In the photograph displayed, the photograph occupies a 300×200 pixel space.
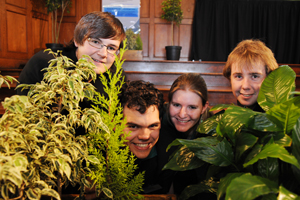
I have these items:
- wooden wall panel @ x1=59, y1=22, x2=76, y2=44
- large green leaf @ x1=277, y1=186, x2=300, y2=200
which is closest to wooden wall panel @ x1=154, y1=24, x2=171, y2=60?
wooden wall panel @ x1=59, y1=22, x2=76, y2=44

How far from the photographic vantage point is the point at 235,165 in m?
0.75

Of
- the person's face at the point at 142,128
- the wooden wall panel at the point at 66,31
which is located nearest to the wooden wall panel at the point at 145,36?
the wooden wall panel at the point at 66,31

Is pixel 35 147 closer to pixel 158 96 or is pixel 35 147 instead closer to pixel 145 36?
pixel 158 96

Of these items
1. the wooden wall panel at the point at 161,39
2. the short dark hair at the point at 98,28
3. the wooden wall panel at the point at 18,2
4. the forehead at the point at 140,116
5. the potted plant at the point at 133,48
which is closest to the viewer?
the forehead at the point at 140,116

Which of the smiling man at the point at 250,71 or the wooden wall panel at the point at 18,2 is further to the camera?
the wooden wall panel at the point at 18,2

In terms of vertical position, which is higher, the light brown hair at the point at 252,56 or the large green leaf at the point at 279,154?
the light brown hair at the point at 252,56

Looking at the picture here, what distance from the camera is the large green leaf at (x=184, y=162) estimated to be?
31.7 inches

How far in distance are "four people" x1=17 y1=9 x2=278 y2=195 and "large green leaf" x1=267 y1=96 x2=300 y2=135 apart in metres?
0.65

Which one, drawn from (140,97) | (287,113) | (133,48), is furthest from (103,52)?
(133,48)

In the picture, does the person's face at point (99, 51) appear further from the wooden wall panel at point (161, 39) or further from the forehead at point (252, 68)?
the wooden wall panel at point (161, 39)

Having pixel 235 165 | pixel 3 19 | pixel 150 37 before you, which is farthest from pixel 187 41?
pixel 235 165

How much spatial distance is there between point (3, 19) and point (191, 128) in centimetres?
433

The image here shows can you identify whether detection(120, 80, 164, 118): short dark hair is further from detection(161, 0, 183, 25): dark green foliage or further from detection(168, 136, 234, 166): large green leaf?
detection(161, 0, 183, 25): dark green foliage

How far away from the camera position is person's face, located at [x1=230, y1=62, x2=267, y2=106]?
1437mm
